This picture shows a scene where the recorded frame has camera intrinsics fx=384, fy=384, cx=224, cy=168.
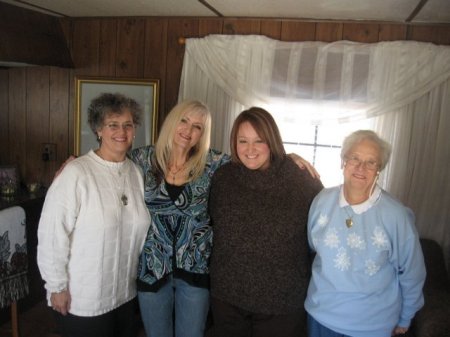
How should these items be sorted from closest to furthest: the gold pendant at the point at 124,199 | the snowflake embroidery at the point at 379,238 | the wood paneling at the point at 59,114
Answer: the snowflake embroidery at the point at 379,238 < the gold pendant at the point at 124,199 < the wood paneling at the point at 59,114

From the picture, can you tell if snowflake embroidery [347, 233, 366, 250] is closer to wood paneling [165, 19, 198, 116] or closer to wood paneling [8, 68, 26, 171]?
wood paneling [165, 19, 198, 116]

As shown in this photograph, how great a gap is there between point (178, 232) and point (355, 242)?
660mm

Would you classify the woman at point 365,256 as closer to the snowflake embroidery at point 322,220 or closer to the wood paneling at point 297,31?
the snowflake embroidery at point 322,220

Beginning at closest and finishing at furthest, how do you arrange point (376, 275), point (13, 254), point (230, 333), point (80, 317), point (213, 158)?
point (376, 275)
point (80, 317)
point (230, 333)
point (213, 158)
point (13, 254)

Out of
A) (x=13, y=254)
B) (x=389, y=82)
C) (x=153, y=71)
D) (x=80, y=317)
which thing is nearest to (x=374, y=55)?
(x=389, y=82)

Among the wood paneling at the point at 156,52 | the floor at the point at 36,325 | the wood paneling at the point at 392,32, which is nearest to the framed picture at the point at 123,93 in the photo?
the wood paneling at the point at 156,52

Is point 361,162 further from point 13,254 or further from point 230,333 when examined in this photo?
point 13,254

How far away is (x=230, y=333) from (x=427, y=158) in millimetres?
1658

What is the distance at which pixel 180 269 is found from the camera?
152cm

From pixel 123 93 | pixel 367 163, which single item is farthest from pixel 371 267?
pixel 123 93

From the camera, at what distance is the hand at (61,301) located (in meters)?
1.39

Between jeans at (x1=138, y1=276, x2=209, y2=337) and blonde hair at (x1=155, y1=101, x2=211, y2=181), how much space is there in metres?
0.45

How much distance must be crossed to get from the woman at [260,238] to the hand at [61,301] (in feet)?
1.79

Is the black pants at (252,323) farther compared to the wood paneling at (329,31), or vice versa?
the wood paneling at (329,31)
